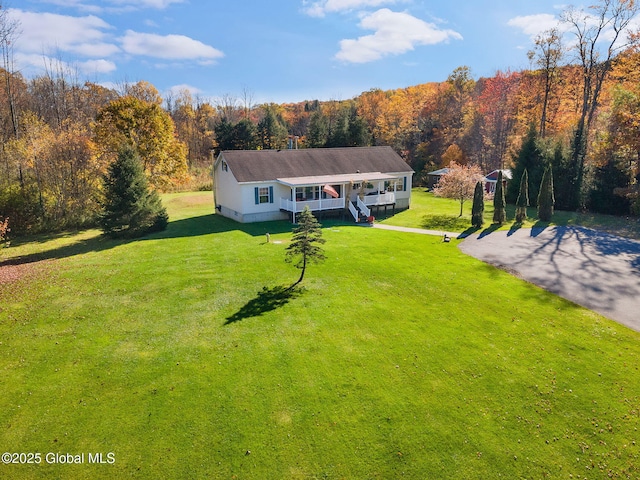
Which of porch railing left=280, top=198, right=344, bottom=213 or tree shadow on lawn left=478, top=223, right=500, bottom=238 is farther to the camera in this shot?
porch railing left=280, top=198, right=344, bottom=213

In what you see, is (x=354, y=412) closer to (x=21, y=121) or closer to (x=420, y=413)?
(x=420, y=413)

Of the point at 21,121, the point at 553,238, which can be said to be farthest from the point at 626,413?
the point at 21,121

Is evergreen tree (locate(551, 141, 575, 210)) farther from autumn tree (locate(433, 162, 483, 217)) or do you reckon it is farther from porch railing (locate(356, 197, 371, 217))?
porch railing (locate(356, 197, 371, 217))

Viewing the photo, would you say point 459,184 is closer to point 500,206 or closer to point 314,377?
point 500,206

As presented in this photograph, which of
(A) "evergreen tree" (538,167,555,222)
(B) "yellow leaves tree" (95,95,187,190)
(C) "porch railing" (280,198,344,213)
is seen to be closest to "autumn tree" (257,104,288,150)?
(B) "yellow leaves tree" (95,95,187,190)

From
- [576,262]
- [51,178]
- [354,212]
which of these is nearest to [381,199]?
[354,212]

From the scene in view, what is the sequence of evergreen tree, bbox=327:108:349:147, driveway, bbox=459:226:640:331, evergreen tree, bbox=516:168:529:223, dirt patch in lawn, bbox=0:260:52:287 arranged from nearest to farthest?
driveway, bbox=459:226:640:331, dirt patch in lawn, bbox=0:260:52:287, evergreen tree, bbox=516:168:529:223, evergreen tree, bbox=327:108:349:147
